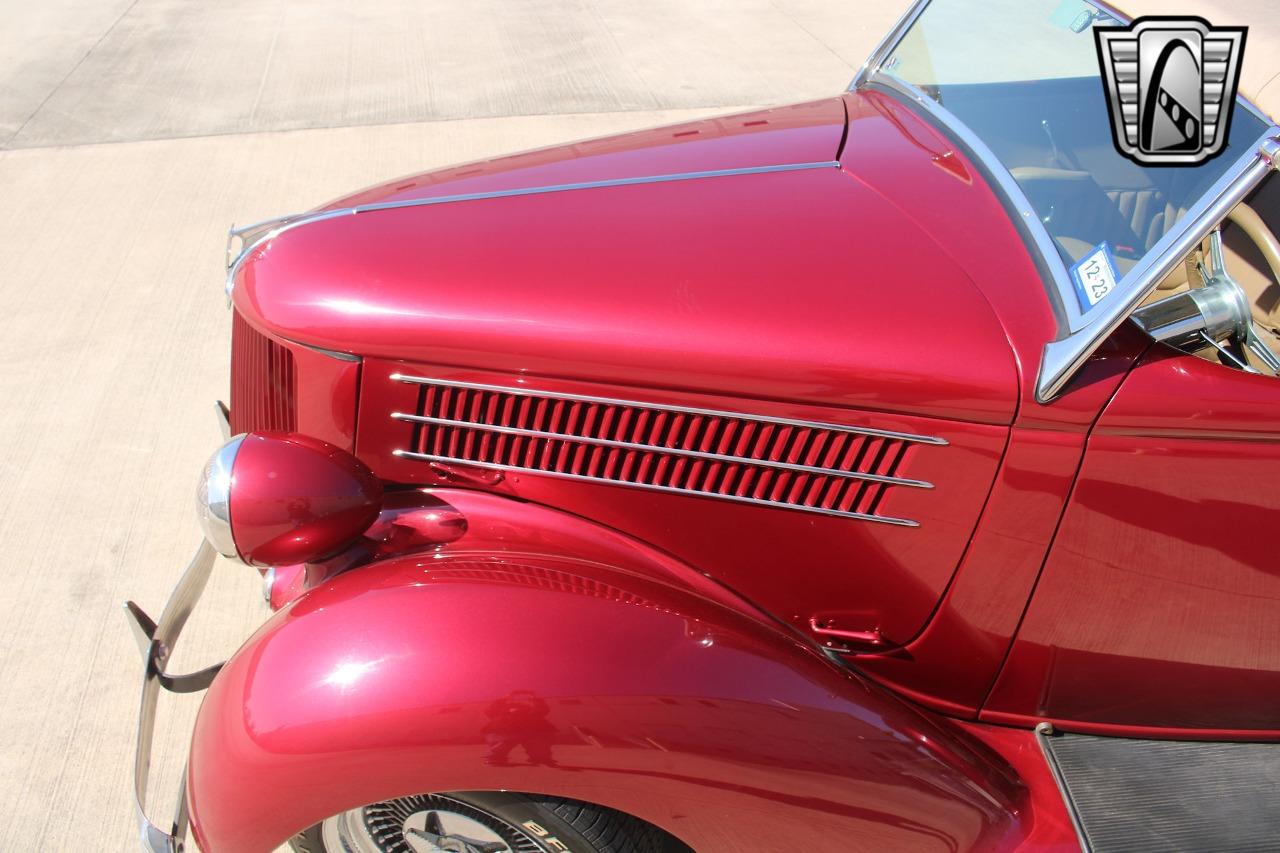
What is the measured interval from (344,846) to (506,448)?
2.59 feet

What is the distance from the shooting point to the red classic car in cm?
157

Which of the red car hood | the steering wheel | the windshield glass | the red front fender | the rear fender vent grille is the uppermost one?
the windshield glass

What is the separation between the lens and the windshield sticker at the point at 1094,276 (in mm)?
1625

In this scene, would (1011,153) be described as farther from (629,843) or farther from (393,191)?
(629,843)

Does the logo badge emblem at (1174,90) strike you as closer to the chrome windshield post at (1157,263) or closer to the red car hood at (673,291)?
the chrome windshield post at (1157,263)

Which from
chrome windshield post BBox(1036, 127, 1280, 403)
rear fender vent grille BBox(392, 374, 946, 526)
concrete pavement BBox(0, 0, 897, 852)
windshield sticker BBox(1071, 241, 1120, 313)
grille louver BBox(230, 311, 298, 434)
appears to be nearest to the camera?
chrome windshield post BBox(1036, 127, 1280, 403)

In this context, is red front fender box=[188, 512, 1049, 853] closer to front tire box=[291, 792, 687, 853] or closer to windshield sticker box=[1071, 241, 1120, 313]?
front tire box=[291, 792, 687, 853]

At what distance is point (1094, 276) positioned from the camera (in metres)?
1.66

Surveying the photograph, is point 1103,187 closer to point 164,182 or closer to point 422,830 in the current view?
point 422,830

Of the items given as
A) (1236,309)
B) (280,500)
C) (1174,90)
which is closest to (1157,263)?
(1236,309)

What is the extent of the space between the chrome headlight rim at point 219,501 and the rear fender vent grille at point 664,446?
293mm

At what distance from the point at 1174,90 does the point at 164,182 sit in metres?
4.74

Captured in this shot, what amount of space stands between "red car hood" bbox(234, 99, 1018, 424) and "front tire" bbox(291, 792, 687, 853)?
0.70m

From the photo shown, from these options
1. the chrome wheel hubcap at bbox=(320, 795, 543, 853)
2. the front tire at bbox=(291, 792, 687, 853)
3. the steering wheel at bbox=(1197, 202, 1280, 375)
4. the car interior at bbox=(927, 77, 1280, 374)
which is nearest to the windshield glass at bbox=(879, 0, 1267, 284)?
the car interior at bbox=(927, 77, 1280, 374)
